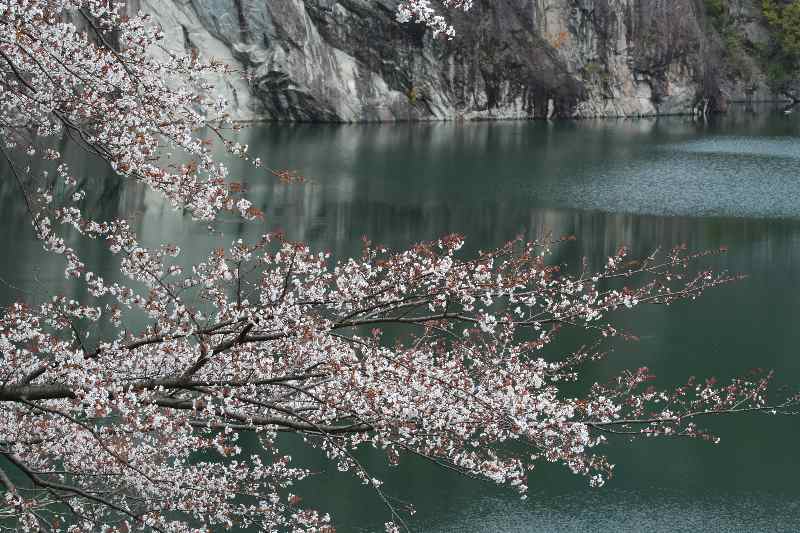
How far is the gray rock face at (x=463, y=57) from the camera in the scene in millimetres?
49906

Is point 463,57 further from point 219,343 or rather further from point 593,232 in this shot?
point 219,343

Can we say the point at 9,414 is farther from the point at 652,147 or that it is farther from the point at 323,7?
the point at 323,7

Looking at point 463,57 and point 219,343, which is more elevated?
point 463,57

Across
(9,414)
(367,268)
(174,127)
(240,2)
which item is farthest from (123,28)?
(240,2)

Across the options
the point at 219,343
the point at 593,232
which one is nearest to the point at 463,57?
the point at 593,232

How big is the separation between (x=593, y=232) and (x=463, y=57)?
33.8 m

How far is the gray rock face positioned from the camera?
49.9m

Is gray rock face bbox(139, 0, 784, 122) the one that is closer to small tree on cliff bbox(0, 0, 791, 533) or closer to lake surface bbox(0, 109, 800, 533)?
lake surface bbox(0, 109, 800, 533)

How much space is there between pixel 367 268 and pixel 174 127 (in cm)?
122

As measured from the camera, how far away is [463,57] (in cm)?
5741

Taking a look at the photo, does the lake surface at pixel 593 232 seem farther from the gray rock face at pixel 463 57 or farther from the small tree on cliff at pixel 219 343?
the gray rock face at pixel 463 57

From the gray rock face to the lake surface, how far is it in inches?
140

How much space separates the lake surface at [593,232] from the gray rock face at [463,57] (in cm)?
356

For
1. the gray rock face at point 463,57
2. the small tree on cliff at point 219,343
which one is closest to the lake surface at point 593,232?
the small tree on cliff at point 219,343
